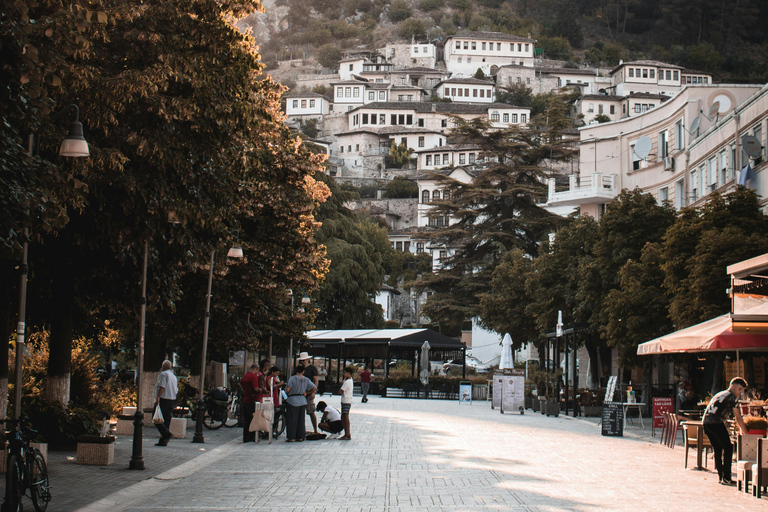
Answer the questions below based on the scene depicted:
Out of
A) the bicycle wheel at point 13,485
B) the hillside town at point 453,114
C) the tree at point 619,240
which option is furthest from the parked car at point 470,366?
the bicycle wheel at point 13,485

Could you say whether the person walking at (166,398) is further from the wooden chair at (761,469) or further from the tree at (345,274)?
the tree at (345,274)

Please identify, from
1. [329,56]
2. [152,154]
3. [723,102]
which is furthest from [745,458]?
[329,56]

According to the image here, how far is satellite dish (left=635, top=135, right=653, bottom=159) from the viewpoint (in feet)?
162

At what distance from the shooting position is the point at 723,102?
144 feet

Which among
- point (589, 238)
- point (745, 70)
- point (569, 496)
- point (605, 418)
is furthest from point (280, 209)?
point (745, 70)

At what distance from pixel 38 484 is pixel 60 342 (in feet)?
20.5

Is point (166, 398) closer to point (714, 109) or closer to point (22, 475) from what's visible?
point (22, 475)

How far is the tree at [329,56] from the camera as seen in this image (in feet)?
634

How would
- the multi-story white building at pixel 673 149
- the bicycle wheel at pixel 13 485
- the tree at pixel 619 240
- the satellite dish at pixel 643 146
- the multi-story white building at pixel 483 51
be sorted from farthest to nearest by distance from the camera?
the multi-story white building at pixel 483 51 → the satellite dish at pixel 643 146 → the multi-story white building at pixel 673 149 → the tree at pixel 619 240 → the bicycle wheel at pixel 13 485

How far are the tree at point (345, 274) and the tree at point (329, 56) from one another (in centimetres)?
13930

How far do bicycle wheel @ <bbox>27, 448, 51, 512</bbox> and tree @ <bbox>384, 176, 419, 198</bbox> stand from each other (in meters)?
121

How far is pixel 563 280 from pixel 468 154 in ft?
296

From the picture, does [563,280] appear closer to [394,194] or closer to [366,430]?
[366,430]

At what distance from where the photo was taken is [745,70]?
170625mm
